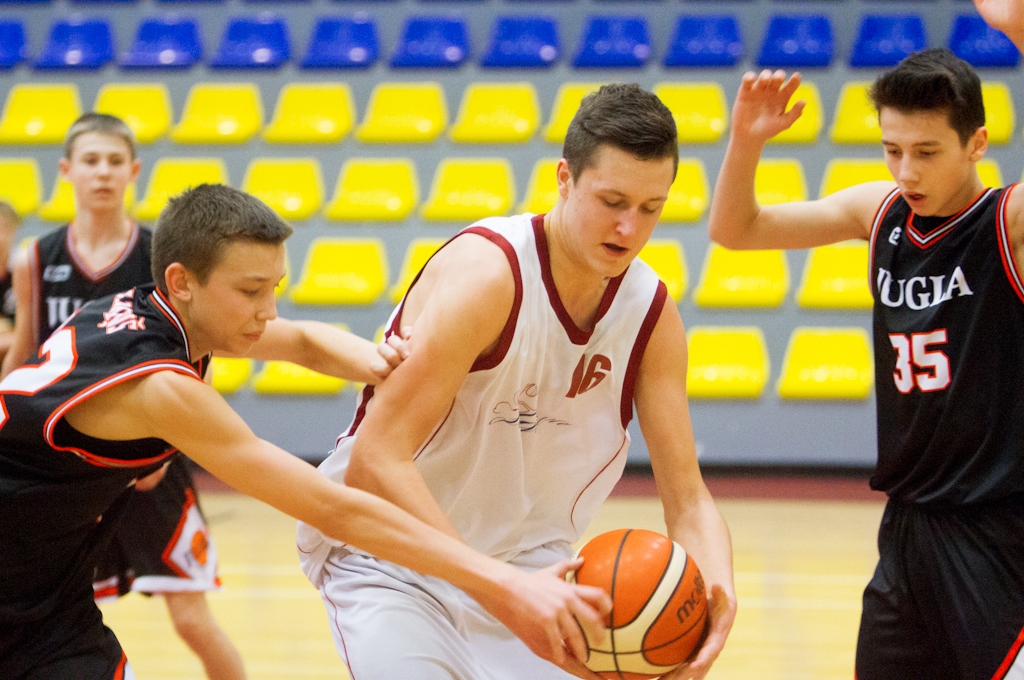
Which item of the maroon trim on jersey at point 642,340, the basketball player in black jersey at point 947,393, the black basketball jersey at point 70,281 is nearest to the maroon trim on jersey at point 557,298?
the maroon trim on jersey at point 642,340

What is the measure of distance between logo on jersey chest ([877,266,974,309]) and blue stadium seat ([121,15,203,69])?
7.17m

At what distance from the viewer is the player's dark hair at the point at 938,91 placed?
2570 mm

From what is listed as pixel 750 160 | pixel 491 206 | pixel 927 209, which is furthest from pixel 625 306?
pixel 491 206

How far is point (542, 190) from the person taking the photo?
7.89m

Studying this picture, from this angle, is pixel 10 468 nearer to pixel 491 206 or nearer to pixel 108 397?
pixel 108 397

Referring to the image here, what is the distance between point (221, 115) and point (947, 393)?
23.0 ft

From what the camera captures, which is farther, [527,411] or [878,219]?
[878,219]

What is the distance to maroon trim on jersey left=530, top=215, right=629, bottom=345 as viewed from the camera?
2516 mm

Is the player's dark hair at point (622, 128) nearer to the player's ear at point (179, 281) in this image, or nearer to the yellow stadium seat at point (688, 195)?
the player's ear at point (179, 281)

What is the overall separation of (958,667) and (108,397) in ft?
7.05

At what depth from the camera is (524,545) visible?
2.67m

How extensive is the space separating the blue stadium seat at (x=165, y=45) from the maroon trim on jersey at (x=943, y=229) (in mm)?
7203

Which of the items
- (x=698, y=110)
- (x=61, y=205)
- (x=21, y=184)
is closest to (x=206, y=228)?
(x=698, y=110)
